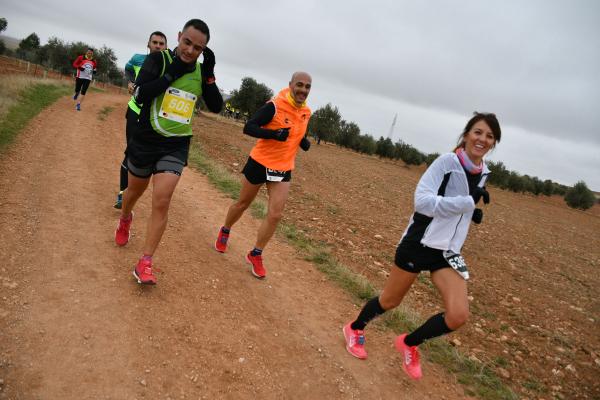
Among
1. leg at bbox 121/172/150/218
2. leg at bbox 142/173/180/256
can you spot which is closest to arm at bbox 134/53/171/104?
leg at bbox 142/173/180/256

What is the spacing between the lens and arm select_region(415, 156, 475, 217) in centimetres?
303

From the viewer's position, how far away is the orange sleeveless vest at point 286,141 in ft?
14.9

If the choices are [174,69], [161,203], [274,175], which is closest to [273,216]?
[274,175]

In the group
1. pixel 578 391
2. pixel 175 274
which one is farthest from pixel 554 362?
pixel 175 274

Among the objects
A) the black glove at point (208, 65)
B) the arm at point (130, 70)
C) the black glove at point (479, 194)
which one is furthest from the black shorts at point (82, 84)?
the black glove at point (479, 194)

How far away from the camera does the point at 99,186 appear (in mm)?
6547

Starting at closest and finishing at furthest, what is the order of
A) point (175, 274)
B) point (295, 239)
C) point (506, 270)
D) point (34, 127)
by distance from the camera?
point (175, 274) → point (295, 239) → point (506, 270) → point (34, 127)

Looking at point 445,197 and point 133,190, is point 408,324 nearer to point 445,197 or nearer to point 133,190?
point 445,197

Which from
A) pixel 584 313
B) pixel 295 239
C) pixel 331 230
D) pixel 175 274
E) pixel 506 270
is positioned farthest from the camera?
pixel 506 270

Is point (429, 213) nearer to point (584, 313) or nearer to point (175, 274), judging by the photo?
point (175, 274)

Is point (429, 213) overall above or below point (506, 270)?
above

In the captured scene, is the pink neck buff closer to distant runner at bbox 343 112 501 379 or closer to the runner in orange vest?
distant runner at bbox 343 112 501 379

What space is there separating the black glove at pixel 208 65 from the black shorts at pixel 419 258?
2.43 meters

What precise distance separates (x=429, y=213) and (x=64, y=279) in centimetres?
326
